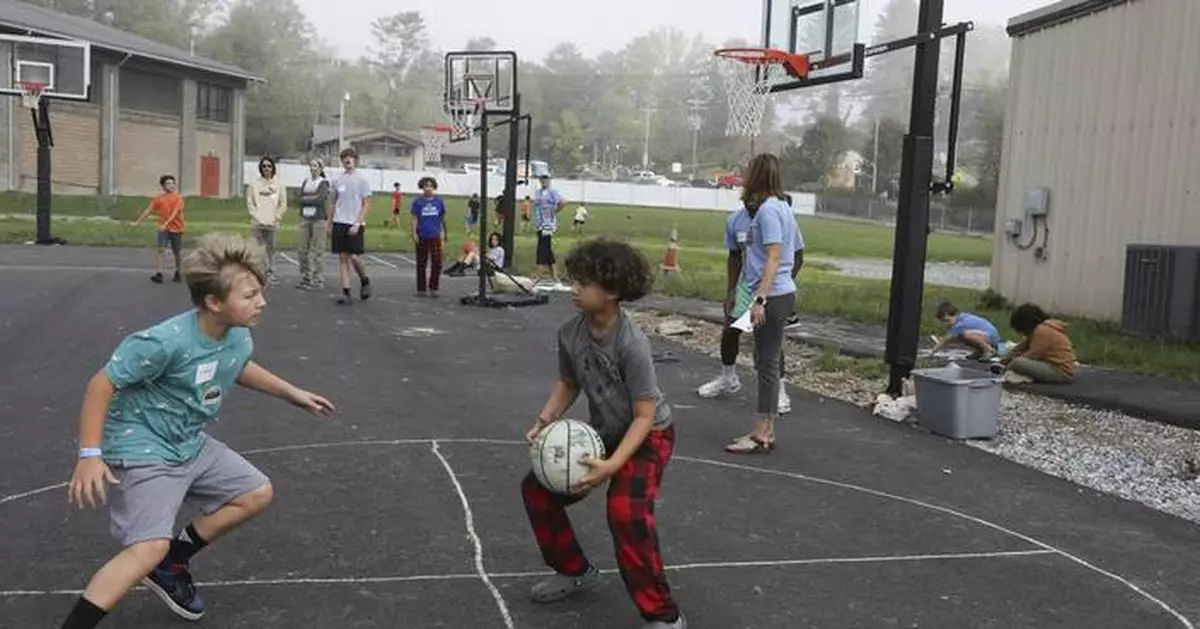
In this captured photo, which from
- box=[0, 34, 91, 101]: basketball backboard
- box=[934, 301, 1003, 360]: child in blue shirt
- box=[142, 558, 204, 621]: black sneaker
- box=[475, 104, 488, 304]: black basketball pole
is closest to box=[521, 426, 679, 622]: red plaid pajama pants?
box=[142, 558, 204, 621]: black sneaker

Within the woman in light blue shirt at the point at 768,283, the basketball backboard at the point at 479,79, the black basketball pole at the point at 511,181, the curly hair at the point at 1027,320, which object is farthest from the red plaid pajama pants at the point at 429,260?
the woman in light blue shirt at the point at 768,283

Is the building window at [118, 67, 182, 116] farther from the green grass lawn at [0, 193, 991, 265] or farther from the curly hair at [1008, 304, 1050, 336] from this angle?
the curly hair at [1008, 304, 1050, 336]

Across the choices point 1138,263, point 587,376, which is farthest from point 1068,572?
point 1138,263

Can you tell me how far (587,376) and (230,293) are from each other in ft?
4.13

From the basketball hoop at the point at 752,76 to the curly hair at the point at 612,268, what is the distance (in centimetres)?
722

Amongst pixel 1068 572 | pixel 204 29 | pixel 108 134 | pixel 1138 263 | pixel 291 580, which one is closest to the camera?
pixel 291 580

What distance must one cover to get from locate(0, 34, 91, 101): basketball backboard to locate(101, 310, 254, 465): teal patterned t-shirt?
78.9ft

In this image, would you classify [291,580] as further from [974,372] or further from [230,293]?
[974,372]

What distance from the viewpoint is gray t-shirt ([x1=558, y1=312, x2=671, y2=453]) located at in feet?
13.1

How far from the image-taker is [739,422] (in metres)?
8.11

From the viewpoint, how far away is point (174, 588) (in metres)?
4.03

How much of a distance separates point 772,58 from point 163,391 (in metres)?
8.46

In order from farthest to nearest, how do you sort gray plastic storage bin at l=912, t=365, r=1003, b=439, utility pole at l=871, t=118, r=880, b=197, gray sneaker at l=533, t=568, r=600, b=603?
utility pole at l=871, t=118, r=880, b=197 < gray plastic storage bin at l=912, t=365, r=1003, b=439 < gray sneaker at l=533, t=568, r=600, b=603

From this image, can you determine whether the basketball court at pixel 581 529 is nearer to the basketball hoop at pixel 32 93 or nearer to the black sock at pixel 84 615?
the black sock at pixel 84 615
